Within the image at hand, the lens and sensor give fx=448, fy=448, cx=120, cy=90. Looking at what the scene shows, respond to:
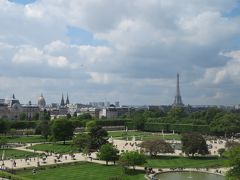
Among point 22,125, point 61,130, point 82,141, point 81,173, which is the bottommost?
point 81,173

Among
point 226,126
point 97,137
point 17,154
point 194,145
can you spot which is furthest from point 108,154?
point 226,126

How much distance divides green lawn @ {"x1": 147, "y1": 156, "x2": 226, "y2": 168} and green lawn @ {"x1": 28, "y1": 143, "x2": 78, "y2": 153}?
18.9 metres

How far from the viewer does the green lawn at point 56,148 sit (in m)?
83.2

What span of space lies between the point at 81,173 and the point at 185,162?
1904 cm

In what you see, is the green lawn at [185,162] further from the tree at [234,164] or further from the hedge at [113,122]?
the hedge at [113,122]

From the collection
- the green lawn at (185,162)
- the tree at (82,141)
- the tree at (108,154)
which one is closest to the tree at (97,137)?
the tree at (82,141)

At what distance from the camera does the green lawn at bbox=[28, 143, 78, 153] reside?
8318 cm

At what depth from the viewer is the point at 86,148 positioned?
252ft

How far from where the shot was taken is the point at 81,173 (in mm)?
57781

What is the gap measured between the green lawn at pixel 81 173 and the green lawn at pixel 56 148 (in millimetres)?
19083

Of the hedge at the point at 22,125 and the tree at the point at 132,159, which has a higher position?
A: the hedge at the point at 22,125

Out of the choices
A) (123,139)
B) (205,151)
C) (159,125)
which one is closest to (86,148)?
(205,151)

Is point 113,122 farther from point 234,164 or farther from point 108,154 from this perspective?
point 234,164

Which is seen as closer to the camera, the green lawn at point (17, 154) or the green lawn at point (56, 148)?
the green lawn at point (17, 154)
